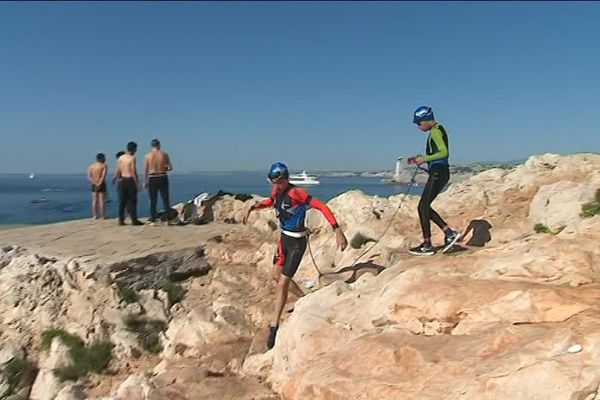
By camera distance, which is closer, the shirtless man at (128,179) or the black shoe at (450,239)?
the black shoe at (450,239)

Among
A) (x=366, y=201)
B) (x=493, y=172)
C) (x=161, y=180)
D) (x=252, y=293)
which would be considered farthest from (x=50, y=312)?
(x=493, y=172)

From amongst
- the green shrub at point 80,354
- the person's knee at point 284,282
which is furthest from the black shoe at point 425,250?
the green shrub at point 80,354

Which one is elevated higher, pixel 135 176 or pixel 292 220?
pixel 135 176

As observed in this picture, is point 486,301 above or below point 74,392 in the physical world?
above

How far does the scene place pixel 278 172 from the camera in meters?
7.36

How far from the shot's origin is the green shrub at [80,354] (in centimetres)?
899

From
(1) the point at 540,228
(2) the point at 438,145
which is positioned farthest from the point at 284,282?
(1) the point at 540,228

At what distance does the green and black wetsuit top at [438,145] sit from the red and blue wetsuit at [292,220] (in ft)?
7.24

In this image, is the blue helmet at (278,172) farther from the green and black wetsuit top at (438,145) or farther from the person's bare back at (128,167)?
the person's bare back at (128,167)

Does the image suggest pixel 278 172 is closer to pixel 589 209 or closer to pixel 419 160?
pixel 419 160

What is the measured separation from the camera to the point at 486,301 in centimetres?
550

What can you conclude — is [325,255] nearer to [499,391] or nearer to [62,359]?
[62,359]

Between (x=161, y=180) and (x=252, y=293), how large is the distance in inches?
194

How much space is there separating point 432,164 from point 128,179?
337 inches
